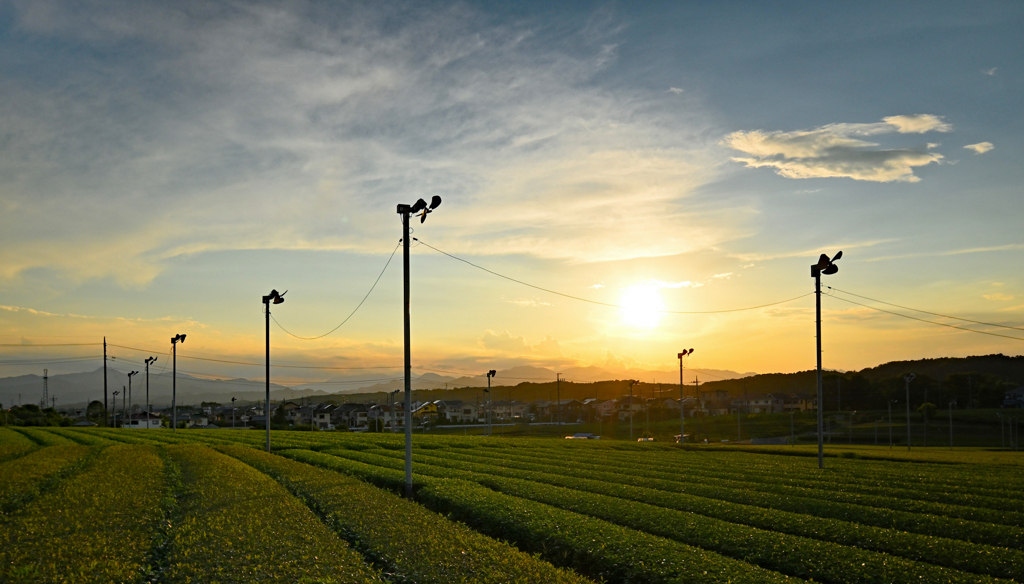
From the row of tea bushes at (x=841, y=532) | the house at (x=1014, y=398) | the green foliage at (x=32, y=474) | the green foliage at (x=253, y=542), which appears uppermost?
the green foliage at (x=253, y=542)

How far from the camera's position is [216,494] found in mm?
27703

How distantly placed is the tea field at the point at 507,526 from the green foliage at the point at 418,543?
0.08 metres

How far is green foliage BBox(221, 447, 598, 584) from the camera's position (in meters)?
15.3

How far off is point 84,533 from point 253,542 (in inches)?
224

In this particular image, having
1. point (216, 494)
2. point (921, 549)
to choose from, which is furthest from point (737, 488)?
point (216, 494)

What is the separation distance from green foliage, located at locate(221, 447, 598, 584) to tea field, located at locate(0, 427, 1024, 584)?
80 millimetres

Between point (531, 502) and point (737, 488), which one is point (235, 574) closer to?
point (531, 502)

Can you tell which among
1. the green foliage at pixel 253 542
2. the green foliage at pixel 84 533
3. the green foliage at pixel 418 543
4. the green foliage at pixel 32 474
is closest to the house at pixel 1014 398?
the green foliage at pixel 418 543

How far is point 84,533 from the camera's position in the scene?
760 inches

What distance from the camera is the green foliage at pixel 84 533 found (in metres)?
15.0

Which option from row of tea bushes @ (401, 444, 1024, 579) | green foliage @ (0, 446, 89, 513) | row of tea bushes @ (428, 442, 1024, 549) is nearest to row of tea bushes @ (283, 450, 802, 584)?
row of tea bushes @ (401, 444, 1024, 579)

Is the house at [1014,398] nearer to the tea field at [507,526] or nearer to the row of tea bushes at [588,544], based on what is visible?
the tea field at [507,526]

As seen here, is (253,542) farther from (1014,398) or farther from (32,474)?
(1014,398)

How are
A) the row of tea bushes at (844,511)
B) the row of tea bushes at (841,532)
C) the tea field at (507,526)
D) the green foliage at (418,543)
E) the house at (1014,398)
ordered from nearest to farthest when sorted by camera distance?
1. the green foliage at (418,543)
2. the tea field at (507,526)
3. the row of tea bushes at (841,532)
4. the row of tea bushes at (844,511)
5. the house at (1014,398)
